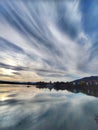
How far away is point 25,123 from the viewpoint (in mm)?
17359

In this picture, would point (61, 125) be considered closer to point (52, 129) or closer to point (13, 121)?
point (52, 129)

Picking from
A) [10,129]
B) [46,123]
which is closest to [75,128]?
[46,123]

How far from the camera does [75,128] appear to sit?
16.1 meters

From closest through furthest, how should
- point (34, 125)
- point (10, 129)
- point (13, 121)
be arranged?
1. point (10, 129)
2. point (34, 125)
3. point (13, 121)

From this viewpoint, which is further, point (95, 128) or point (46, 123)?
point (46, 123)

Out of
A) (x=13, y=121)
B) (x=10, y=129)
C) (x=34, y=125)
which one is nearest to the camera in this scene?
(x=10, y=129)

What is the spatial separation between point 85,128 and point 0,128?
28.3 feet

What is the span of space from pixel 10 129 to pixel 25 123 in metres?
2.50

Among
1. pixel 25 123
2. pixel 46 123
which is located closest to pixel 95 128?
pixel 46 123

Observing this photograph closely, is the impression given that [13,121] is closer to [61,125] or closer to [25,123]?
[25,123]

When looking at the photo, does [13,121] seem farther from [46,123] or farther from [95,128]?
[95,128]

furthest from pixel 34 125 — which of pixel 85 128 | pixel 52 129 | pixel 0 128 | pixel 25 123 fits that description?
pixel 85 128

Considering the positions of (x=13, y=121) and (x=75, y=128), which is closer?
(x=75, y=128)

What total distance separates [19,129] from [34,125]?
2.04 m
